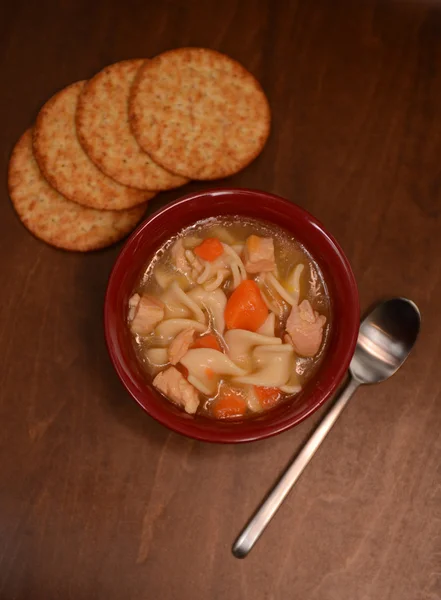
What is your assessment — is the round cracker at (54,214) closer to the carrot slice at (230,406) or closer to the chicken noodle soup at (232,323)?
the chicken noodle soup at (232,323)

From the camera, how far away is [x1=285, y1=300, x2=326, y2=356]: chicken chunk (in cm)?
216

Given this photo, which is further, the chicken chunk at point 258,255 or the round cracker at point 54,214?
the round cracker at point 54,214

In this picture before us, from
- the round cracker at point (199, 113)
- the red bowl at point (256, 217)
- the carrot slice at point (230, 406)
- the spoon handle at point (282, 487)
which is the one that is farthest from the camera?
the round cracker at point (199, 113)

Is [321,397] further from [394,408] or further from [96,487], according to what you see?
[96,487]

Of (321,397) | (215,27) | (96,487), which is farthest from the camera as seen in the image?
(215,27)

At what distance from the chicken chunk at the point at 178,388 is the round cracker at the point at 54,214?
0.61 meters

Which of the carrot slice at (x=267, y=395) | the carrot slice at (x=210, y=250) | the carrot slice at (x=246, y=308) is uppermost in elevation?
the carrot slice at (x=210, y=250)

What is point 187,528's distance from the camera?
2.35 meters

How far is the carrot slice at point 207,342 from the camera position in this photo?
2191mm

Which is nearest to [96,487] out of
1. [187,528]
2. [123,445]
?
[123,445]

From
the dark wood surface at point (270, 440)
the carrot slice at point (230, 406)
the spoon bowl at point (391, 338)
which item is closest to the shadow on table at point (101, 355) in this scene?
the dark wood surface at point (270, 440)

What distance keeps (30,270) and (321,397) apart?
1.23 metres

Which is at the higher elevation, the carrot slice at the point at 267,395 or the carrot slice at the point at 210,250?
the carrot slice at the point at 210,250

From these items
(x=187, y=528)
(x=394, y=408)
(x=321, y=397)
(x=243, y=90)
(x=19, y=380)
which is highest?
(x=243, y=90)
